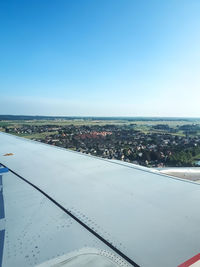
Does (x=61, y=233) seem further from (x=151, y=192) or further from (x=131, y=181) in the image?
(x=131, y=181)

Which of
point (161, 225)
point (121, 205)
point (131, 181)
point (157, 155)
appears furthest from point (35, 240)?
point (157, 155)

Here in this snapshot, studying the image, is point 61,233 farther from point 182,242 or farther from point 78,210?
point 182,242

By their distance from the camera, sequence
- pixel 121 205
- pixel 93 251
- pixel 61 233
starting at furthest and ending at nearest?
pixel 121 205 → pixel 61 233 → pixel 93 251

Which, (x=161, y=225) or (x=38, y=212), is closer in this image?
(x=161, y=225)

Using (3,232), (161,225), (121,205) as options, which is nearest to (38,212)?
(3,232)

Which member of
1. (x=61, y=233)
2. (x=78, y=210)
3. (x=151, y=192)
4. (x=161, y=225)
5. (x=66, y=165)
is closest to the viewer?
(x=61, y=233)

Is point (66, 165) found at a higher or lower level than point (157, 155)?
higher
